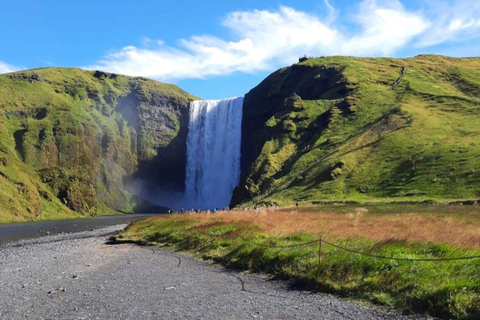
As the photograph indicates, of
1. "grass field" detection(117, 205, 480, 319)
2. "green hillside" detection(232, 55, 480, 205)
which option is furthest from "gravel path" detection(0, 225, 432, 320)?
"green hillside" detection(232, 55, 480, 205)

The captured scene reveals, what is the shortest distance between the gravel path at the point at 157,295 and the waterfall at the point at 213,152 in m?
102

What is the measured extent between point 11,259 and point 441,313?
97.4 feet

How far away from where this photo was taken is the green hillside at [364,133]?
61.4 m

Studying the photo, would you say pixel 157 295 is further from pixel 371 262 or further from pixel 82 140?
pixel 82 140

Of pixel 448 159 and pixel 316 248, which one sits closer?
pixel 316 248

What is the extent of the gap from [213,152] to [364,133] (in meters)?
61.2

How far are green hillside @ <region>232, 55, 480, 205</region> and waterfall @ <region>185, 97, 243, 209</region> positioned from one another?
485cm

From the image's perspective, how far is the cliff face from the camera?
4688 inches

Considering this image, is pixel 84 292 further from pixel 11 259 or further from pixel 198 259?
pixel 11 259

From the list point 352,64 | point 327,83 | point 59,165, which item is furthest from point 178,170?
point 352,64

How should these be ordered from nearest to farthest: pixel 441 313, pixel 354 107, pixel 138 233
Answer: pixel 441 313, pixel 138 233, pixel 354 107

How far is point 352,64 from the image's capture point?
13600cm

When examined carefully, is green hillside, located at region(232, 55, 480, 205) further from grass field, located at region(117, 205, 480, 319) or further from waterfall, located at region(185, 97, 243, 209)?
grass field, located at region(117, 205, 480, 319)

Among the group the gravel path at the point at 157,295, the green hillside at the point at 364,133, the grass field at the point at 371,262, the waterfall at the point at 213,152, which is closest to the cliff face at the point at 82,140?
the waterfall at the point at 213,152
